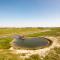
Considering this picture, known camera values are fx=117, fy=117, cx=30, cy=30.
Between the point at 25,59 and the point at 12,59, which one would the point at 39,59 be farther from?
the point at 12,59

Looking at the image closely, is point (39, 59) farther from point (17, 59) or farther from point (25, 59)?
point (17, 59)

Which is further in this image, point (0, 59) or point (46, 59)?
point (46, 59)

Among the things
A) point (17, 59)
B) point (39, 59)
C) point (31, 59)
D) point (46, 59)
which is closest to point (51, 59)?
point (46, 59)

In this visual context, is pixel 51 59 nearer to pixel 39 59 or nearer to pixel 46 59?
pixel 46 59

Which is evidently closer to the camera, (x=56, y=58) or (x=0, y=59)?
(x=0, y=59)

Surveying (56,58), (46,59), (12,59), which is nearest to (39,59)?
(46,59)

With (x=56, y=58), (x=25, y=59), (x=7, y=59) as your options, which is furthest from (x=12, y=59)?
(x=56, y=58)
